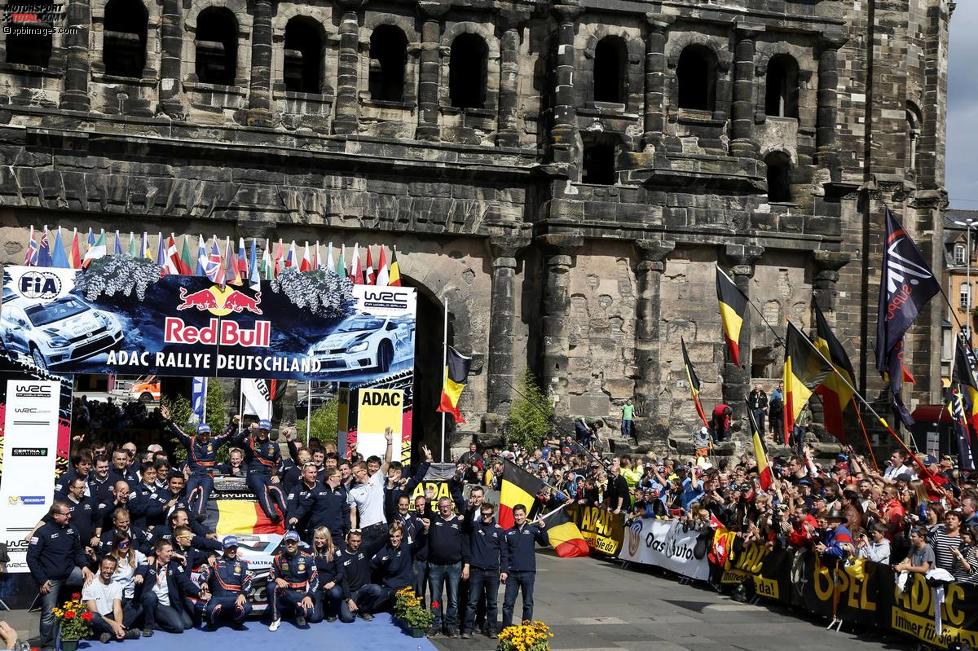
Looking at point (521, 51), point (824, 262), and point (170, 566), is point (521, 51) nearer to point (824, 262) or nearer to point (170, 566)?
point (824, 262)

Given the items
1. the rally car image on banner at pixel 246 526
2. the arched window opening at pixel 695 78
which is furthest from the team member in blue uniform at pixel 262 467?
the arched window opening at pixel 695 78

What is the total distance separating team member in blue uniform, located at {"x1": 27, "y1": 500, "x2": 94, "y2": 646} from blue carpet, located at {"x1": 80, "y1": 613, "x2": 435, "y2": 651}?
2.98 ft

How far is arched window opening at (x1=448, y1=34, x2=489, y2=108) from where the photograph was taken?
121 ft

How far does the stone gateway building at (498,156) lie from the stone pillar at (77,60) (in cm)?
5

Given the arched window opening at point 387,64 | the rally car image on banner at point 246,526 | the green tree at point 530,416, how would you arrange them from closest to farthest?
the rally car image on banner at point 246,526, the green tree at point 530,416, the arched window opening at point 387,64

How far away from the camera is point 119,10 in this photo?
35.5 metres

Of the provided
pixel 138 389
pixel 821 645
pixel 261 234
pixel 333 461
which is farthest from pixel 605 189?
pixel 138 389

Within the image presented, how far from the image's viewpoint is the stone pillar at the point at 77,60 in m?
32.8

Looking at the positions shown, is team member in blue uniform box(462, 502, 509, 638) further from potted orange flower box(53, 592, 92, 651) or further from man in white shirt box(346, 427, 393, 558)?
potted orange flower box(53, 592, 92, 651)

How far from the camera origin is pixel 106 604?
1675 cm

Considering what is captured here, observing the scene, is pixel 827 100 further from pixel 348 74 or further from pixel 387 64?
pixel 348 74

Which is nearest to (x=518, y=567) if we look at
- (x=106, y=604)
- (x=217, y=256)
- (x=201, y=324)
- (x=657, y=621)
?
(x=657, y=621)

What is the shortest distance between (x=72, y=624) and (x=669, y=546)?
36.4 ft

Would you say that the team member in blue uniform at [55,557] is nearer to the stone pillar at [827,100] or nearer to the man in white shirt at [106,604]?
the man in white shirt at [106,604]
